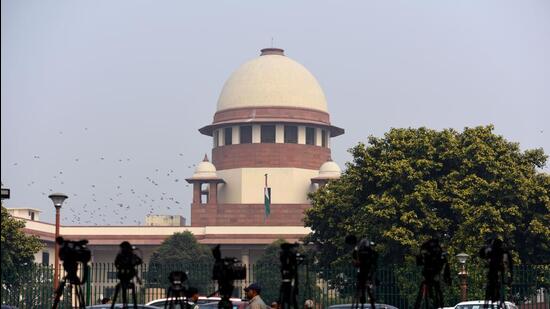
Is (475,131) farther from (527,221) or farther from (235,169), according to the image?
(235,169)

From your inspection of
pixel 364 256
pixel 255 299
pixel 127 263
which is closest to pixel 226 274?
pixel 127 263

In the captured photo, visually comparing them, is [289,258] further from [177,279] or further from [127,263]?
[127,263]

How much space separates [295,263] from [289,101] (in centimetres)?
7572

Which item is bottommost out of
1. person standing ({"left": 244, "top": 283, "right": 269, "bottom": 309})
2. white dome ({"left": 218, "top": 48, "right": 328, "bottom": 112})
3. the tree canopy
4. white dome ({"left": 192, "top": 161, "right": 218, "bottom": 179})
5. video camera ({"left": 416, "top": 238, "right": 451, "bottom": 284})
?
person standing ({"left": 244, "top": 283, "right": 269, "bottom": 309})

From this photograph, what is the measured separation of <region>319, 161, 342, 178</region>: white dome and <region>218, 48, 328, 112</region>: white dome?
14.3ft

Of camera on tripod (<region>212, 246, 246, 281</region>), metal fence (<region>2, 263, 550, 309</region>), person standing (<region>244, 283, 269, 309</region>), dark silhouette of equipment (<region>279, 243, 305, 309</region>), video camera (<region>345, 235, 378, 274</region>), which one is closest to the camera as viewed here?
video camera (<region>345, 235, 378, 274</region>)

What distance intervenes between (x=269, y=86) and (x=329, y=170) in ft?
23.7

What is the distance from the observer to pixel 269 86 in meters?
89.5

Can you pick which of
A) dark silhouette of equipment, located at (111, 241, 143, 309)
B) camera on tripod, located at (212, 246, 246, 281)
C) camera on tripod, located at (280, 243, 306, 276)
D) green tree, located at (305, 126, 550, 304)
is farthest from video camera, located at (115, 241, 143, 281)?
green tree, located at (305, 126, 550, 304)

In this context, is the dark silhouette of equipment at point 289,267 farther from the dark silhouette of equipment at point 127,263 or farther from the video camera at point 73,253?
the video camera at point 73,253

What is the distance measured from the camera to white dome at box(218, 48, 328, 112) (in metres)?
89.0

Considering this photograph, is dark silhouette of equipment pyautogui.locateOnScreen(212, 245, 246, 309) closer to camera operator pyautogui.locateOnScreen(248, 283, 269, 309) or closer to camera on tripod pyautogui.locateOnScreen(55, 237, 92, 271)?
camera on tripod pyautogui.locateOnScreen(55, 237, 92, 271)

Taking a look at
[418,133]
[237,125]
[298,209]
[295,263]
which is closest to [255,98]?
[237,125]

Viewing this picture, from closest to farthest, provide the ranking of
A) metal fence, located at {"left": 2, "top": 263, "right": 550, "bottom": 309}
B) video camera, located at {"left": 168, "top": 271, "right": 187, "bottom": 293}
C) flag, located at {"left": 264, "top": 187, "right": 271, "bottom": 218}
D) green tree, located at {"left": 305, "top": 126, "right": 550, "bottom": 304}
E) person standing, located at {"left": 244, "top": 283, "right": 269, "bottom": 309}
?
video camera, located at {"left": 168, "top": 271, "right": 187, "bottom": 293} → person standing, located at {"left": 244, "top": 283, "right": 269, "bottom": 309} → metal fence, located at {"left": 2, "top": 263, "right": 550, "bottom": 309} → green tree, located at {"left": 305, "top": 126, "right": 550, "bottom": 304} → flag, located at {"left": 264, "top": 187, "right": 271, "bottom": 218}
